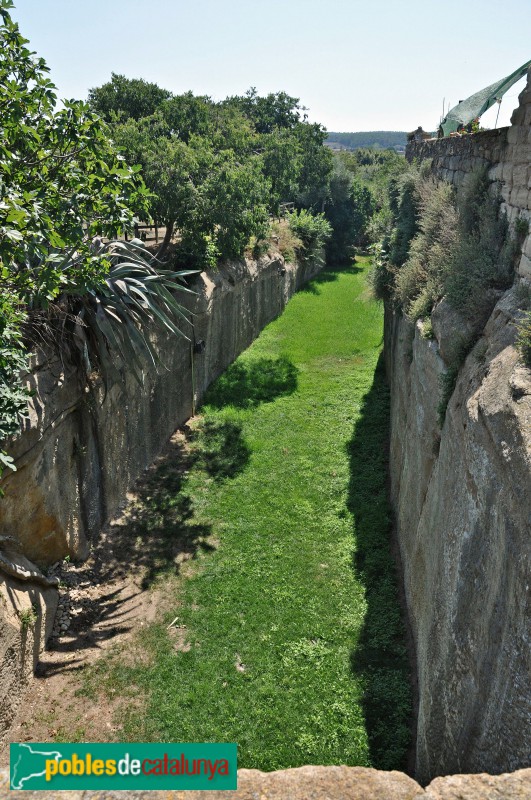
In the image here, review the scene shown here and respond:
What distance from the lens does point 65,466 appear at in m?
7.70

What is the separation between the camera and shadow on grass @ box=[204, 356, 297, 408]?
535 inches

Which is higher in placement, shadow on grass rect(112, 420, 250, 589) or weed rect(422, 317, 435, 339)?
weed rect(422, 317, 435, 339)

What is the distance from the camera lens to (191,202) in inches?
474

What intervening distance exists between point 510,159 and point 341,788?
24.4ft

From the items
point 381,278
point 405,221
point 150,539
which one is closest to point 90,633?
point 150,539

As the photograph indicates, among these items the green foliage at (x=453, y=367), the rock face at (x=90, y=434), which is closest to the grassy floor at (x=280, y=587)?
the rock face at (x=90, y=434)

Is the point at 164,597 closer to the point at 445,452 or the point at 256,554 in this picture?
the point at 256,554

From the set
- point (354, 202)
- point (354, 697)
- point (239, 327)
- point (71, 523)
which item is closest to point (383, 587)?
point (354, 697)

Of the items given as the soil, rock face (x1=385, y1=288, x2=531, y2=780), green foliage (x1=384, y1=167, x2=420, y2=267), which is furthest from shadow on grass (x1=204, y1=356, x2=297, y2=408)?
rock face (x1=385, y1=288, x2=531, y2=780)

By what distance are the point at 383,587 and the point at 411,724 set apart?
6.86 feet

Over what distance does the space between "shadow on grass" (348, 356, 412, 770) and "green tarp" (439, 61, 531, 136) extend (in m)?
7.18

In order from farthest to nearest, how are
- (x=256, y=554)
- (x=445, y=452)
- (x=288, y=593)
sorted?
(x=256, y=554) → (x=288, y=593) → (x=445, y=452)

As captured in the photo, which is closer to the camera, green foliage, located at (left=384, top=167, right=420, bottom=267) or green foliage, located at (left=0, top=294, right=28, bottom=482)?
green foliage, located at (left=0, top=294, right=28, bottom=482)

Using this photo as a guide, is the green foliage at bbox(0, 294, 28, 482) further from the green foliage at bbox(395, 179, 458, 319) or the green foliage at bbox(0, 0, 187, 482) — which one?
the green foliage at bbox(395, 179, 458, 319)
